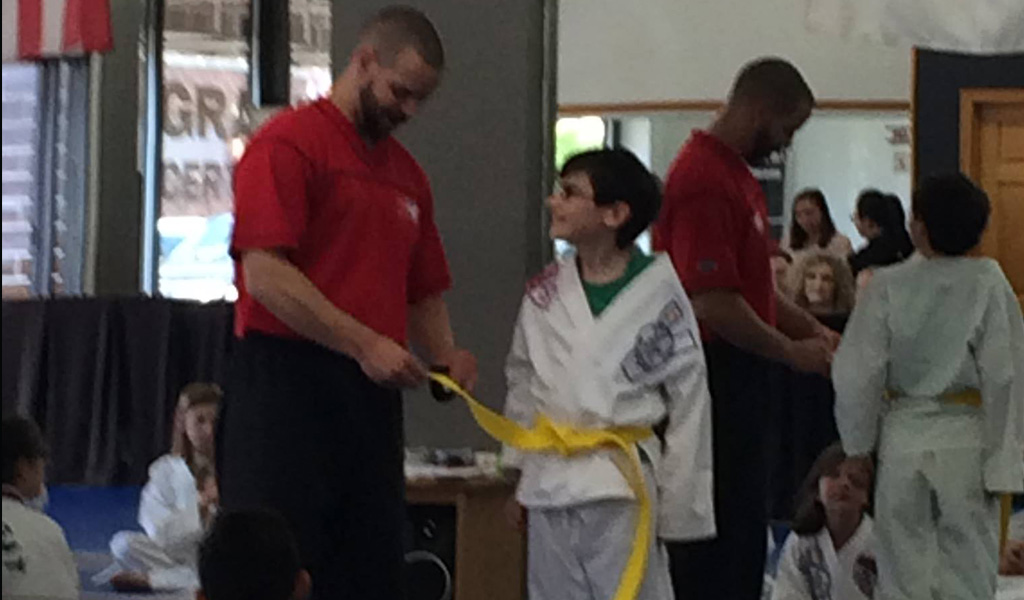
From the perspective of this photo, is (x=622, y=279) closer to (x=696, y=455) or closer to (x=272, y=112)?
(x=696, y=455)

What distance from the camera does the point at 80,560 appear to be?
8.23ft

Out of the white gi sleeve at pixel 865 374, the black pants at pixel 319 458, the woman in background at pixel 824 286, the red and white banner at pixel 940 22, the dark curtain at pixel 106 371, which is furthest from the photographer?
the woman in background at pixel 824 286

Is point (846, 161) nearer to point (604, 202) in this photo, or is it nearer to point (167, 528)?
point (604, 202)

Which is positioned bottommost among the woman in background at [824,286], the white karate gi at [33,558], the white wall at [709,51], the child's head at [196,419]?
the white karate gi at [33,558]

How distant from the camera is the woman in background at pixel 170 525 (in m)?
2.81

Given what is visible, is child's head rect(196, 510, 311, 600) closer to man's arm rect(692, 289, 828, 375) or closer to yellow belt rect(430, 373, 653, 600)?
yellow belt rect(430, 373, 653, 600)

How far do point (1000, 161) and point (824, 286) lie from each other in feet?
1.82

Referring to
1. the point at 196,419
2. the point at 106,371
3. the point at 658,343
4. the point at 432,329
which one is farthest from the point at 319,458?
the point at 196,419

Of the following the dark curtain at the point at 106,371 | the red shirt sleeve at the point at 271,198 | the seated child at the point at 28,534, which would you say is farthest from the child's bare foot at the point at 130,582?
the red shirt sleeve at the point at 271,198

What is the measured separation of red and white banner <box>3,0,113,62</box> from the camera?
7.50 ft

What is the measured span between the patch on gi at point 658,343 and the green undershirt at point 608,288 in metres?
0.07

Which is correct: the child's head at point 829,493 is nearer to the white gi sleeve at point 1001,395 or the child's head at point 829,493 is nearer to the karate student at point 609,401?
the white gi sleeve at point 1001,395

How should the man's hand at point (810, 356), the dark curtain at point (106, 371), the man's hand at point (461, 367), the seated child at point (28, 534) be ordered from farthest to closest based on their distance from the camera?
the man's hand at point (810, 356), the dark curtain at point (106, 371), the man's hand at point (461, 367), the seated child at point (28, 534)

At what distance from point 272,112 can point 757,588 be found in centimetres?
149
